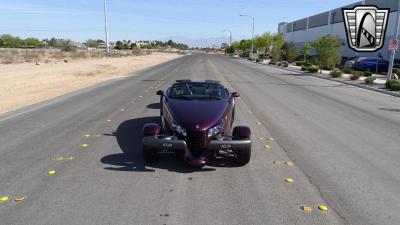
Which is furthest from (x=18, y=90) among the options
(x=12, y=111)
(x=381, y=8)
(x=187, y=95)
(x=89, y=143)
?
(x=381, y=8)

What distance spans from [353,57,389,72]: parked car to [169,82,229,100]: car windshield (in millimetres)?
32988

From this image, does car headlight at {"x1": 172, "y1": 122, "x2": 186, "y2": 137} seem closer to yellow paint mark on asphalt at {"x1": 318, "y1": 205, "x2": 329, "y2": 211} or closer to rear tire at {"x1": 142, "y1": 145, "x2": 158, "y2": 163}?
rear tire at {"x1": 142, "y1": 145, "x2": 158, "y2": 163}

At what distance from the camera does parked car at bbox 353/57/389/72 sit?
3575cm

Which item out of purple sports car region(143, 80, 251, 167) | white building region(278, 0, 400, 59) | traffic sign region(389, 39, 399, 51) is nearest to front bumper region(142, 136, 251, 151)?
purple sports car region(143, 80, 251, 167)

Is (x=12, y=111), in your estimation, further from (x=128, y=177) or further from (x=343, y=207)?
(x=343, y=207)

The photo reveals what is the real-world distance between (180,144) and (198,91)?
84.1 inches

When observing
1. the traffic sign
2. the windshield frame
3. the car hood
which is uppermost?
the traffic sign

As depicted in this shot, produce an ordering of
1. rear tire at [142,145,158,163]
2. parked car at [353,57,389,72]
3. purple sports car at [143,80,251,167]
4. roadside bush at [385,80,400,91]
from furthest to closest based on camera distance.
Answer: parked car at [353,57,389,72] → roadside bush at [385,80,400,91] → rear tire at [142,145,158,163] → purple sports car at [143,80,251,167]

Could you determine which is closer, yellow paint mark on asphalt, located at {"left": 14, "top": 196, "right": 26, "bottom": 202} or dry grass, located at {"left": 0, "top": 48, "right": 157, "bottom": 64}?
yellow paint mark on asphalt, located at {"left": 14, "top": 196, "right": 26, "bottom": 202}

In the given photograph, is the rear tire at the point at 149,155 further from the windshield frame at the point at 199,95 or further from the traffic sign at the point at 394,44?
the traffic sign at the point at 394,44

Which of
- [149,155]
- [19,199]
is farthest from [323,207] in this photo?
[19,199]

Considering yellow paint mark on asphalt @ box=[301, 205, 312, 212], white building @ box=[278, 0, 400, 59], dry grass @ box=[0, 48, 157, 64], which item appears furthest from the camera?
white building @ box=[278, 0, 400, 59]

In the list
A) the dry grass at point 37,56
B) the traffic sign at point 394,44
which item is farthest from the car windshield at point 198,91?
the dry grass at point 37,56

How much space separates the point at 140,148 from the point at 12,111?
631 centimetres
